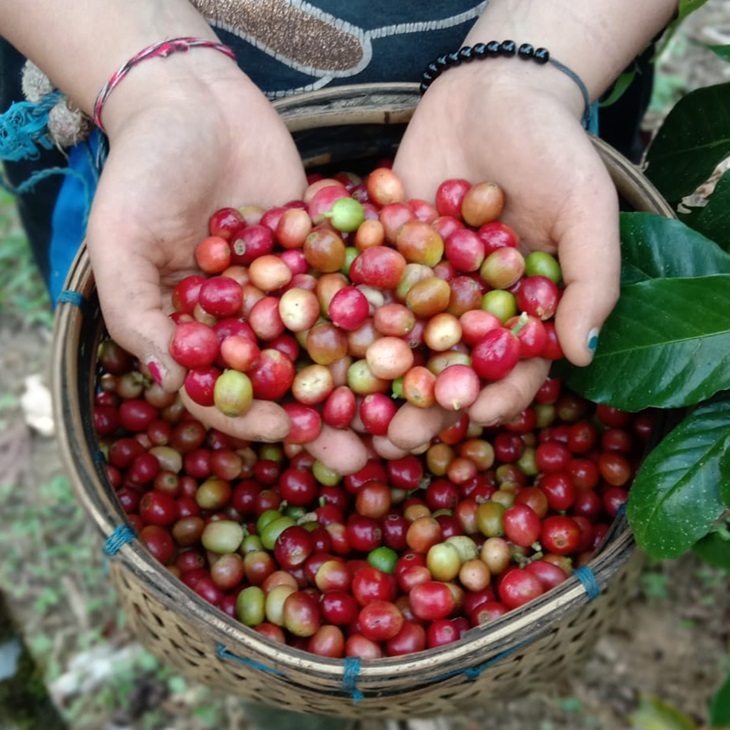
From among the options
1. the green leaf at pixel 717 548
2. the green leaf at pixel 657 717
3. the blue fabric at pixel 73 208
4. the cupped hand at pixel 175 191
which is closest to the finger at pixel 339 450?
the cupped hand at pixel 175 191

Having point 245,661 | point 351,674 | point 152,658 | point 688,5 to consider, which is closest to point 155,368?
point 245,661

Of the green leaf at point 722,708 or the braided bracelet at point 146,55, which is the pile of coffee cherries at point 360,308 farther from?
the green leaf at point 722,708

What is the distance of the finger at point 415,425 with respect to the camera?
220 cm

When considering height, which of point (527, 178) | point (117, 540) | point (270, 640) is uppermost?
point (527, 178)

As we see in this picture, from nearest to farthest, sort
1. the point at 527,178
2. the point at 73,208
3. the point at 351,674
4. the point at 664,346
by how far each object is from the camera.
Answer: the point at 351,674 < the point at 664,346 < the point at 527,178 < the point at 73,208

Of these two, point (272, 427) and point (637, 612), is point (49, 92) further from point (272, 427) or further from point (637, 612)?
point (637, 612)

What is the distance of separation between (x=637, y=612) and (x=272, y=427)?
2.13 m

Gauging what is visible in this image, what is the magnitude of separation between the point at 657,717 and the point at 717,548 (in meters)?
1.32

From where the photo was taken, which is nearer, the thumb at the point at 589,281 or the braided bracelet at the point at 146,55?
the thumb at the point at 589,281

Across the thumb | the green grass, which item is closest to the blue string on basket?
the thumb

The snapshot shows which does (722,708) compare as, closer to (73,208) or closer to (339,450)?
(339,450)

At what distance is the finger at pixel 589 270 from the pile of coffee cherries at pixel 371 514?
1.82ft

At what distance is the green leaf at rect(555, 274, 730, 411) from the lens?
2.06 m

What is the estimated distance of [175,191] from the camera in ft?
7.61
